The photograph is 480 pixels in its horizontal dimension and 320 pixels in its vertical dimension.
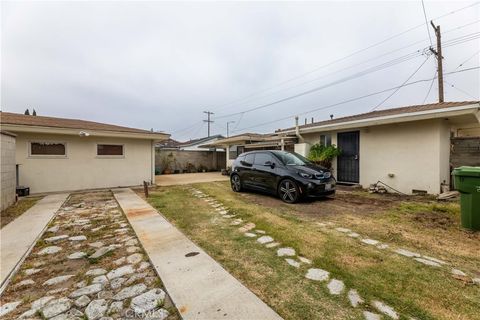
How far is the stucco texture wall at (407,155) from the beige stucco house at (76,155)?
949 cm

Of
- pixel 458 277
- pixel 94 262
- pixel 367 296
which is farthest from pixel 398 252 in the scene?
pixel 94 262

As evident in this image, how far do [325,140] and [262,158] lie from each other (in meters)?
4.50

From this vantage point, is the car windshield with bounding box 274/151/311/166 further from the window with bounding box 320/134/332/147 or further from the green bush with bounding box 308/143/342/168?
the window with bounding box 320/134/332/147

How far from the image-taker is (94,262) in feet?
9.22

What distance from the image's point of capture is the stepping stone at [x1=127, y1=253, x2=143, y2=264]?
2.81m

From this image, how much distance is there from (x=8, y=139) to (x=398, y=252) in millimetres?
9392

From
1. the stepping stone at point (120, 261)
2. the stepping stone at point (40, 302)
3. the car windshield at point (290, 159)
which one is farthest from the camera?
the car windshield at point (290, 159)

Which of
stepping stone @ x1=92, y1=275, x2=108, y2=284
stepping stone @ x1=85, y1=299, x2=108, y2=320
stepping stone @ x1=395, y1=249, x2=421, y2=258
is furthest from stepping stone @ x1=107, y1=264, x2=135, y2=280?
stepping stone @ x1=395, y1=249, x2=421, y2=258

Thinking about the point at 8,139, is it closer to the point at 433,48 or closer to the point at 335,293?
the point at 335,293

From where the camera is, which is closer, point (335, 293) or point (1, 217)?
point (335, 293)

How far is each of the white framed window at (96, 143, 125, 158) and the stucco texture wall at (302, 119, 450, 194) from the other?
1088 centimetres

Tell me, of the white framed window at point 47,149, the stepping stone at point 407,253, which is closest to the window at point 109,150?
the white framed window at point 47,149

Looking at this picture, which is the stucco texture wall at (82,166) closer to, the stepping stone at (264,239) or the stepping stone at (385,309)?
the stepping stone at (264,239)

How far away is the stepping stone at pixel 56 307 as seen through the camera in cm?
183
